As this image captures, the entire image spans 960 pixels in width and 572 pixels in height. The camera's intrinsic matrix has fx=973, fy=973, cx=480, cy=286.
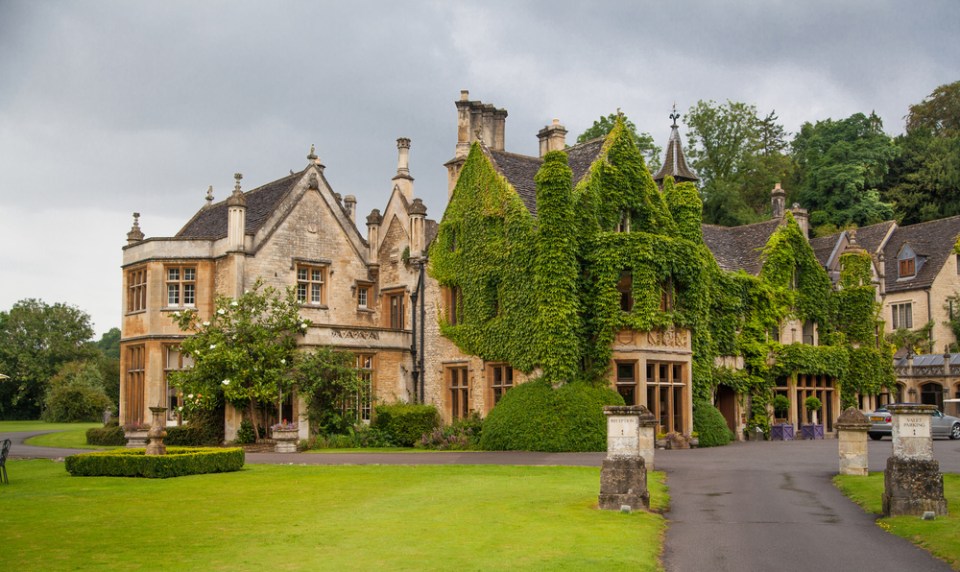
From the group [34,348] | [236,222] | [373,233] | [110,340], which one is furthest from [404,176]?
[110,340]

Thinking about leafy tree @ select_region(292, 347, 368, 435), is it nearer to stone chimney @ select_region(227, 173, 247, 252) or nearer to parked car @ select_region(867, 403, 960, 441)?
stone chimney @ select_region(227, 173, 247, 252)

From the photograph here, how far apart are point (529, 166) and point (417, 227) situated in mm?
5488

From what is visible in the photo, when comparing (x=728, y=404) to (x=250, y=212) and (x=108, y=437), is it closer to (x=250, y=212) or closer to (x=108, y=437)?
(x=250, y=212)

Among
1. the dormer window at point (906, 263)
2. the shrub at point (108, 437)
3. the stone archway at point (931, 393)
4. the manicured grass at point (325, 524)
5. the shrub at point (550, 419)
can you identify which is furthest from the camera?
the dormer window at point (906, 263)

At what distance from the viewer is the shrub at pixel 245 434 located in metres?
35.3

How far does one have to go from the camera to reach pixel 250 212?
41312 mm

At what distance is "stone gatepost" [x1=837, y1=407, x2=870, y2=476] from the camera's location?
73.0 feet

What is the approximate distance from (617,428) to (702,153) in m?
56.8

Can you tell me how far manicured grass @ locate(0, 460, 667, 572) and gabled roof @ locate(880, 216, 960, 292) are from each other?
1676 inches

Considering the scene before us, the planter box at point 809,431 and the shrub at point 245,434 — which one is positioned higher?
the shrub at point 245,434

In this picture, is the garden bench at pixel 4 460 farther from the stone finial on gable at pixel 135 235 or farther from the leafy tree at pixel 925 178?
the leafy tree at pixel 925 178

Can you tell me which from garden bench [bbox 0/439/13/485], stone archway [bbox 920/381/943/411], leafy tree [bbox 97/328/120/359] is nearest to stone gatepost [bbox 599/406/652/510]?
garden bench [bbox 0/439/13/485]

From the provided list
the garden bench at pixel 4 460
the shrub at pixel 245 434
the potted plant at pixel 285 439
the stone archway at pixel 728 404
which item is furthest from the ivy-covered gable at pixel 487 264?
the garden bench at pixel 4 460

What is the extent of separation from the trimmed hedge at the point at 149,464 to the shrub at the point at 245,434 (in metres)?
10.9
